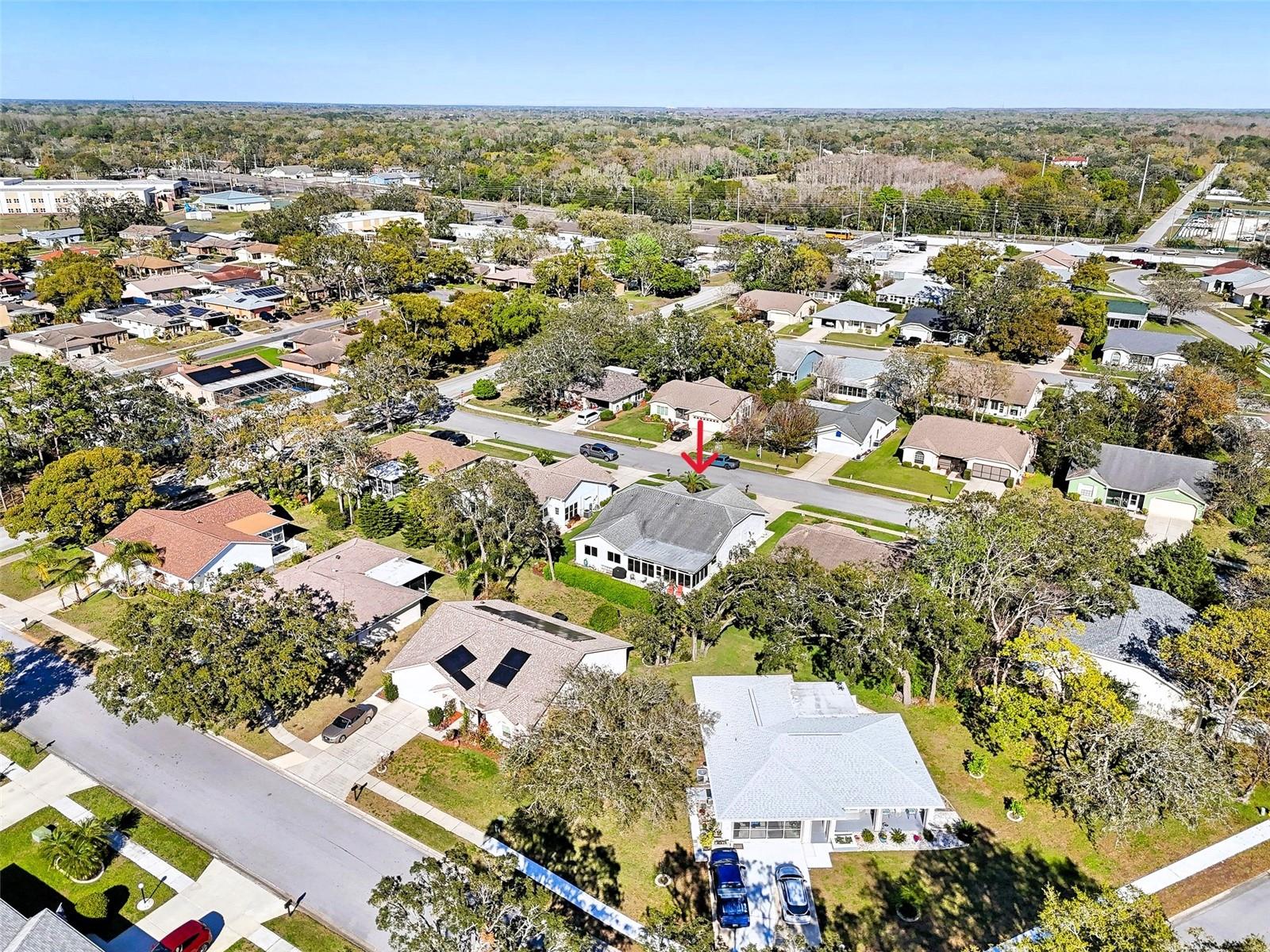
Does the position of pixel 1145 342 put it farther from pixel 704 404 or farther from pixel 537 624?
pixel 537 624

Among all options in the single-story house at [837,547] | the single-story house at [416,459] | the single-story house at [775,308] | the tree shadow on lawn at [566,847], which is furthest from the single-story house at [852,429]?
the tree shadow on lawn at [566,847]

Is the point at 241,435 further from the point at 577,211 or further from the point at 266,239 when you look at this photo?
the point at 577,211

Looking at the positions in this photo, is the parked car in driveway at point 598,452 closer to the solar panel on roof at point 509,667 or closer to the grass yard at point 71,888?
the solar panel on roof at point 509,667

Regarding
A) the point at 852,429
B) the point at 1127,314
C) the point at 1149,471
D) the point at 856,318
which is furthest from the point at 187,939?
the point at 1127,314

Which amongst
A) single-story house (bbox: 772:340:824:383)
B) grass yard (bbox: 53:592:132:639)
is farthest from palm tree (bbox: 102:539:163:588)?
single-story house (bbox: 772:340:824:383)

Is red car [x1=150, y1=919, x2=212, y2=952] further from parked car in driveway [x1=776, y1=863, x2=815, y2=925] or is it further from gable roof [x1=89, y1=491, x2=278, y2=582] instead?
gable roof [x1=89, y1=491, x2=278, y2=582]
